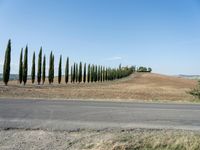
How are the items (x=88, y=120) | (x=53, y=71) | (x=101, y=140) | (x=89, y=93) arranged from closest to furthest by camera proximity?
(x=101, y=140)
(x=88, y=120)
(x=89, y=93)
(x=53, y=71)

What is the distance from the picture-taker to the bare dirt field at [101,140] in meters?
6.87

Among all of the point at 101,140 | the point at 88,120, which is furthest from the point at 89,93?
the point at 101,140

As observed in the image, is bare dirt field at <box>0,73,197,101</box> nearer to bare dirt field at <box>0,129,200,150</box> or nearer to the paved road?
the paved road

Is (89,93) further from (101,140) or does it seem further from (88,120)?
(101,140)

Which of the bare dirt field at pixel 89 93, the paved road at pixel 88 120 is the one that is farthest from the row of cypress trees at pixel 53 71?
the paved road at pixel 88 120

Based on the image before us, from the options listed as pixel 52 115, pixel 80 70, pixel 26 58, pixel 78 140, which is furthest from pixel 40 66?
pixel 78 140

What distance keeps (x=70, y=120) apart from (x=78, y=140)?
8.72ft

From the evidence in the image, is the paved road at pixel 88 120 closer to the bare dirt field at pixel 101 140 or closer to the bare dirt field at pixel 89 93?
the bare dirt field at pixel 101 140

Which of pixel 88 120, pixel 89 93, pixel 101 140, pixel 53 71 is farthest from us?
pixel 53 71

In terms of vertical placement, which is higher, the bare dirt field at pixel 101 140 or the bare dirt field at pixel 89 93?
the bare dirt field at pixel 89 93

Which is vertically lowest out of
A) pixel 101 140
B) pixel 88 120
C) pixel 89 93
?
pixel 101 140

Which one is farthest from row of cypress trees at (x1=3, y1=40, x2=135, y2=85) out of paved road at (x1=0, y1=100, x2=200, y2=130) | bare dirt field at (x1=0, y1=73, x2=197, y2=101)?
paved road at (x1=0, y1=100, x2=200, y2=130)

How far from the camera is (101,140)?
723 cm

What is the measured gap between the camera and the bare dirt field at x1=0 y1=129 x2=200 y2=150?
22.5 ft
